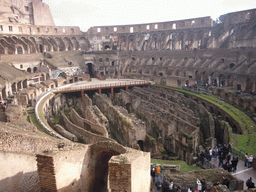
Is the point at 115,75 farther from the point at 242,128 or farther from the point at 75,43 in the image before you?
the point at 242,128

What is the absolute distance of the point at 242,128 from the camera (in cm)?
1557

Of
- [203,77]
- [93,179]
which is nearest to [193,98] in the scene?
[203,77]

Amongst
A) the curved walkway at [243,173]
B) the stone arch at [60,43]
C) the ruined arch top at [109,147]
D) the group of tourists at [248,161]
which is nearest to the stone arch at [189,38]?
the stone arch at [60,43]

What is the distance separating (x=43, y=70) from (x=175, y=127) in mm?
26027

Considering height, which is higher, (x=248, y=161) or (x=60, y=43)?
(x=60, y=43)

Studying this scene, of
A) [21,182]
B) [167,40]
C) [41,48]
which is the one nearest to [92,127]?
[21,182]

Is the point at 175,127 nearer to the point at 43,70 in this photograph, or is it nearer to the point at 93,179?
the point at 93,179

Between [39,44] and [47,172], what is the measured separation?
4164 cm

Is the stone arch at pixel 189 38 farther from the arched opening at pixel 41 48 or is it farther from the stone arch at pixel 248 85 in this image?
the arched opening at pixel 41 48

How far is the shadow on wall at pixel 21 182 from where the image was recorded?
26.2 feet

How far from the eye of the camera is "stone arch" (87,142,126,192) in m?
8.63

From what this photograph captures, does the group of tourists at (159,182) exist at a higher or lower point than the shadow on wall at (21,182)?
lower

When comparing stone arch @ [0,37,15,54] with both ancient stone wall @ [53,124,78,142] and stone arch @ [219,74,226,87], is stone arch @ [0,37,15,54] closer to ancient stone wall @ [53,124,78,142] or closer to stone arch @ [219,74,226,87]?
ancient stone wall @ [53,124,78,142]

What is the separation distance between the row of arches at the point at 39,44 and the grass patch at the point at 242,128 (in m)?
31.8
